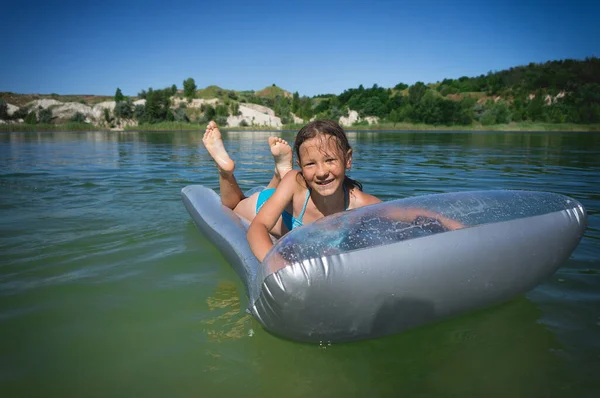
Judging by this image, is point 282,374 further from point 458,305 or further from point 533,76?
point 533,76

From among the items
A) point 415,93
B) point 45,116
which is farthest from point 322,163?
point 415,93

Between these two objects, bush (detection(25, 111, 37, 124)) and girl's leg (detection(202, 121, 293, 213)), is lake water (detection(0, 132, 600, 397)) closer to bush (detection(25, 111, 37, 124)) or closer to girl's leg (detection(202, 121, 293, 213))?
girl's leg (detection(202, 121, 293, 213))

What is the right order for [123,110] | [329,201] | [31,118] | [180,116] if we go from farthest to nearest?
[180,116], [123,110], [31,118], [329,201]

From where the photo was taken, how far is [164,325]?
2.24 metres

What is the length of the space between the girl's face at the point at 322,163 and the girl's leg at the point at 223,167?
4.07 feet

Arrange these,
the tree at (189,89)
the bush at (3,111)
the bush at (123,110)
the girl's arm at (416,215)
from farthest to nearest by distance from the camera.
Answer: the tree at (189,89) < the bush at (123,110) < the bush at (3,111) < the girl's arm at (416,215)

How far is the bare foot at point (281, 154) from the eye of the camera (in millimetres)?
3625

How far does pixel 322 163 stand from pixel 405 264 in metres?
0.89

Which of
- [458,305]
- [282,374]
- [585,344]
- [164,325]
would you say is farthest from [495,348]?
[164,325]

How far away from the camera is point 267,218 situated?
2.43 metres

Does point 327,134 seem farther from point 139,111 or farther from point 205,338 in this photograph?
point 139,111

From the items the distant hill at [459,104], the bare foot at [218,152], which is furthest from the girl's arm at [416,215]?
the distant hill at [459,104]

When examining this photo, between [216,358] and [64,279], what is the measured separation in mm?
1554

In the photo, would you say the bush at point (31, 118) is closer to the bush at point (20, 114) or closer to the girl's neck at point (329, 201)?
the bush at point (20, 114)
